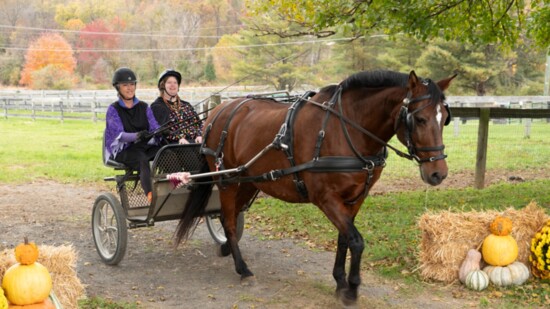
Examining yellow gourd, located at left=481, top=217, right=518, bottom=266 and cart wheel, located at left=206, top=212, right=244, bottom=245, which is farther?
cart wheel, located at left=206, top=212, right=244, bottom=245

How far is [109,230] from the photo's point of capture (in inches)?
266

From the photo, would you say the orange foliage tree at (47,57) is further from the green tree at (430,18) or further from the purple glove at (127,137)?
the purple glove at (127,137)

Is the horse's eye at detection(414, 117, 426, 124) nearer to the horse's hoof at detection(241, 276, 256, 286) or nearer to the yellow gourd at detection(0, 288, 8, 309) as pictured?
the horse's hoof at detection(241, 276, 256, 286)

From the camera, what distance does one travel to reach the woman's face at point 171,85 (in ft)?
22.7

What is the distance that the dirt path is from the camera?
5.29 metres

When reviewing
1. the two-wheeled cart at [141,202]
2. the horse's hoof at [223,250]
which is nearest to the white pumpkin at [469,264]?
the two-wheeled cart at [141,202]

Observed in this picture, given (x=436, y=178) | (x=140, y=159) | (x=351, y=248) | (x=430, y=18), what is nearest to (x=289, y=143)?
(x=351, y=248)

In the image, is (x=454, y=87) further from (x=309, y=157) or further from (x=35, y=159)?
(x=309, y=157)

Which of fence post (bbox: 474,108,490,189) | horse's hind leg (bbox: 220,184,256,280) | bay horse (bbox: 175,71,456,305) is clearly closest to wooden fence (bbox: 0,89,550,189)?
fence post (bbox: 474,108,490,189)

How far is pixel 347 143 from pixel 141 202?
3.01 m

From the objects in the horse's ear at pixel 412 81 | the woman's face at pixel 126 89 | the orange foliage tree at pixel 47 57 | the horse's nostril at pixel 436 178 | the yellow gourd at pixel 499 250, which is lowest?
the yellow gourd at pixel 499 250

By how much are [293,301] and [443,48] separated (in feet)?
97.4

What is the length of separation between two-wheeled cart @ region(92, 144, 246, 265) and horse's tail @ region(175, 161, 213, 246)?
4.0 inches

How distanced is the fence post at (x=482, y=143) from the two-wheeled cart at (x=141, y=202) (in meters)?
5.59
